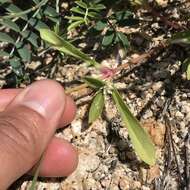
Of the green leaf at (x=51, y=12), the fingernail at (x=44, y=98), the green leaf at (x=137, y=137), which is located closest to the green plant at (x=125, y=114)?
the green leaf at (x=137, y=137)

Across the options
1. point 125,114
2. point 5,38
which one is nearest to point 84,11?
point 5,38

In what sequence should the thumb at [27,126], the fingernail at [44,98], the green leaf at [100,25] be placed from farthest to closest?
the green leaf at [100,25]
the fingernail at [44,98]
the thumb at [27,126]

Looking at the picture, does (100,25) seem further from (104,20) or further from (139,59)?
(139,59)

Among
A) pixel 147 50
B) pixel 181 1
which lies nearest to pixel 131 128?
pixel 147 50

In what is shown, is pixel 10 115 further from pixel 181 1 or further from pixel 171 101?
pixel 181 1

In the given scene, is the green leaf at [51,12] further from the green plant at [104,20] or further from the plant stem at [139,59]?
the plant stem at [139,59]

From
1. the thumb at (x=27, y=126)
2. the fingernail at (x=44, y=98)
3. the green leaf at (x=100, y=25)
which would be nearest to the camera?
the thumb at (x=27, y=126)
